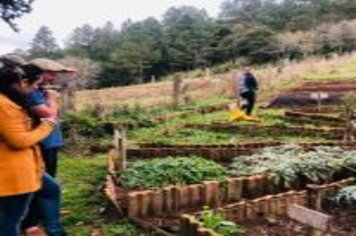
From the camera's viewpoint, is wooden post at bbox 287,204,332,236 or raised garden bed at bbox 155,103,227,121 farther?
raised garden bed at bbox 155,103,227,121

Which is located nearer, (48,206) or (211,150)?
(48,206)

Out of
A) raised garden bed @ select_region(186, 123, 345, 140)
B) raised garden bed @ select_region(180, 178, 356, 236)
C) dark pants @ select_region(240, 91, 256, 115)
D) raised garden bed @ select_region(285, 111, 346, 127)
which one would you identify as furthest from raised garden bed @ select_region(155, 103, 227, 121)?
raised garden bed @ select_region(180, 178, 356, 236)

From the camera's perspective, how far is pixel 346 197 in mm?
7422

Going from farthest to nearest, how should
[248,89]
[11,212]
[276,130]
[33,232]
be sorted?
[248,89], [276,130], [33,232], [11,212]

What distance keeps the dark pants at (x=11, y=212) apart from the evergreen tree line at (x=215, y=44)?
39790 mm

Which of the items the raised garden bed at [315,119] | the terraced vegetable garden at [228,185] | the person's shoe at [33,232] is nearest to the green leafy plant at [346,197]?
the terraced vegetable garden at [228,185]

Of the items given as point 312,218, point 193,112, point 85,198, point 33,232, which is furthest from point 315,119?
point 33,232

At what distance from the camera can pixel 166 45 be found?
53688 millimetres

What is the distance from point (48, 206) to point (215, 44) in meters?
49.4

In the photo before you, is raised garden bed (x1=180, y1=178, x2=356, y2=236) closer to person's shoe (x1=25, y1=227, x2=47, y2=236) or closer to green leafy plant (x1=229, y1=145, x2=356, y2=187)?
green leafy plant (x1=229, y1=145, x2=356, y2=187)

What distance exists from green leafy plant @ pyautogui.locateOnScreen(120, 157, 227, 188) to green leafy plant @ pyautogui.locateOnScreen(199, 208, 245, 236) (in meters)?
1.64

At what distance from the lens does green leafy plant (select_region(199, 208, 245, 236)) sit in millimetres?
6191

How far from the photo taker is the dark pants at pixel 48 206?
6.11m

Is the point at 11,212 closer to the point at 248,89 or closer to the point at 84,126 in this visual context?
the point at 84,126
